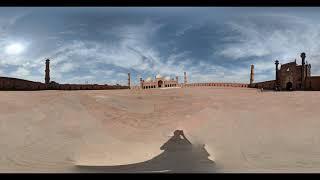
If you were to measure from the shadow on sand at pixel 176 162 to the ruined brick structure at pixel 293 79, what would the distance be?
1.06 meters

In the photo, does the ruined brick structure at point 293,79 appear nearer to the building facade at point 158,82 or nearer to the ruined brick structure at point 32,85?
the building facade at point 158,82

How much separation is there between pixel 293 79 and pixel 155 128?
1.81 metres

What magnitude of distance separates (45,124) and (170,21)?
1891 mm

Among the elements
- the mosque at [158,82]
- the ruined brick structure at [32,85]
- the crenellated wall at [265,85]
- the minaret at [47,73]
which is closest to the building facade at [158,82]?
the mosque at [158,82]

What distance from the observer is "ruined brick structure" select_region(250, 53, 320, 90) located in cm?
382

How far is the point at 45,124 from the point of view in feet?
12.7

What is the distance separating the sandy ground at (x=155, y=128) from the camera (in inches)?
148

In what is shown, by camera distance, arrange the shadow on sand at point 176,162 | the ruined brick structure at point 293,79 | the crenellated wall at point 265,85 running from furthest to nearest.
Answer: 1. the crenellated wall at point 265,85
2. the ruined brick structure at point 293,79
3. the shadow on sand at point 176,162

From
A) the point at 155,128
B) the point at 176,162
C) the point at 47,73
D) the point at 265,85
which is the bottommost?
the point at 176,162

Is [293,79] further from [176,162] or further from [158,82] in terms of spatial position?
[176,162]

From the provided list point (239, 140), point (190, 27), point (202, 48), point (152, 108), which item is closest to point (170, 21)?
point (190, 27)

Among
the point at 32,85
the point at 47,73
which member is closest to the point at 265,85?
the point at 47,73

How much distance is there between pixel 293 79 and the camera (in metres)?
4.08

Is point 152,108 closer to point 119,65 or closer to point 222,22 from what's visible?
point 119,65
